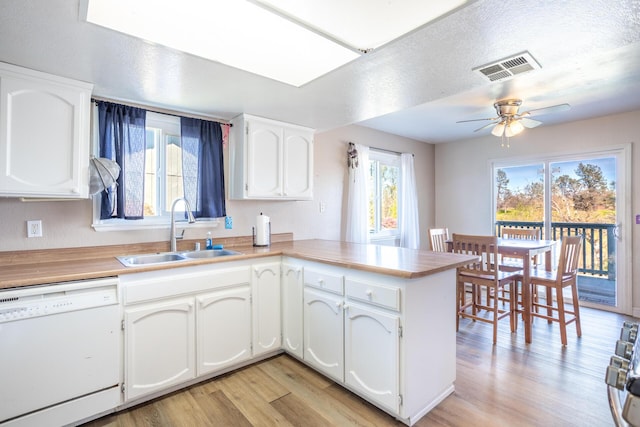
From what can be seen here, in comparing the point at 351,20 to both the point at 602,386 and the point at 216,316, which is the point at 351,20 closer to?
the point at 216,316

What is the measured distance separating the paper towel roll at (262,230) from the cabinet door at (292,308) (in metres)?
0.44

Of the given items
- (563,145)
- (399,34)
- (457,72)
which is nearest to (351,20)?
(399,34)

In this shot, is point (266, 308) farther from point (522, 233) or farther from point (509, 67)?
point (522, 233)

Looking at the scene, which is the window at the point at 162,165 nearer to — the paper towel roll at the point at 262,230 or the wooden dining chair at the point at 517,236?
the paper towel roll at the point at 262,230

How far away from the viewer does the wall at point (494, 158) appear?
3.56 m

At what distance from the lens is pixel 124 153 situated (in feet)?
7.72

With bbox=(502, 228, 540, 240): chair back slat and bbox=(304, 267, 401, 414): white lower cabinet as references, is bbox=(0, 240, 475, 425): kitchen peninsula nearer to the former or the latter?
bbox=(304, 267, 401, 414): white lower cabinet

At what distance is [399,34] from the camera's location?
156 centimetres

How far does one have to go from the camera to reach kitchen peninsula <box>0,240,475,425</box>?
1.75 metres

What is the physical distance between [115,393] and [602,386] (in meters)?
3.11

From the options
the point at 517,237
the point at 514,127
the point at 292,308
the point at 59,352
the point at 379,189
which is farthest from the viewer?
the point at 379,189

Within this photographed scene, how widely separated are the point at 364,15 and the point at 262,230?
199 cm

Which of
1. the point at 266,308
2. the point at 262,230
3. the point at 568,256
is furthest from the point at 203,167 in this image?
the point at 568,256

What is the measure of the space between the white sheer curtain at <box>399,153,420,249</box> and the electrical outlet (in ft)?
12.9
